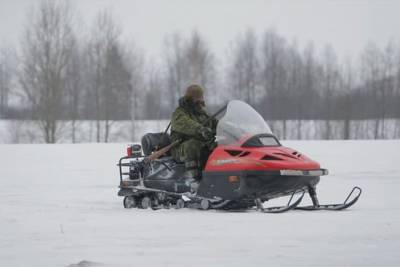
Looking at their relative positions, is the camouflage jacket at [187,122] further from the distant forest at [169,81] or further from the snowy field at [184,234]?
the distant forest at [169,81]

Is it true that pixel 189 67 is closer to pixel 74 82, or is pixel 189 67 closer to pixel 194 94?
pixel 74 82

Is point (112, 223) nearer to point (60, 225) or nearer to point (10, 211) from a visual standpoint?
point (60, 225)

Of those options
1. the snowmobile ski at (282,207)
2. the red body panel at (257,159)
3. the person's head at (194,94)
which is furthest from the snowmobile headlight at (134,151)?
the snowmobile ski at (282,207)

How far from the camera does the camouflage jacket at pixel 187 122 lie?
993 centimetres

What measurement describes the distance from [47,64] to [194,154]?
34.7 m

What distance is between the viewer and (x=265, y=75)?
2105 inches

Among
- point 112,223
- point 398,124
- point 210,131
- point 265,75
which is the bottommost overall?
point 398,124

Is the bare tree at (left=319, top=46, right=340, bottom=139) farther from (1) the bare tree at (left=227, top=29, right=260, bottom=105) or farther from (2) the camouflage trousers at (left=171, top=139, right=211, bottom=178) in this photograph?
(2) the camouflage trousers at (left=171, top=139, right=211, bottom=178)

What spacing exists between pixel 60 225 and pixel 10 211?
218cm

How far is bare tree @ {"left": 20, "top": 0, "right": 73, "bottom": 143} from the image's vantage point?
4309 cm

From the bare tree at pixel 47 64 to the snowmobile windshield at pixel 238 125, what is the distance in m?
34.7

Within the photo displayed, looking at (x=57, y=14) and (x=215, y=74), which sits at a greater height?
(x=57, y=14)

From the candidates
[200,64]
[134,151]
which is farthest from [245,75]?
[134,151]

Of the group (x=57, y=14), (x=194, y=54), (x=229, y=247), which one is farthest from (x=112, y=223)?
(x=194, y=54)
